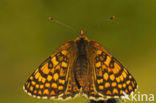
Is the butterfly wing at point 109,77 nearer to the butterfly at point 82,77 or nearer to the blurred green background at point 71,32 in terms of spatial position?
the butterfly at point 82,77

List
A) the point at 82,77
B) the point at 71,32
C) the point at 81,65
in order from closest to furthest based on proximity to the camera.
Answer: the point at 82,77, the point at 81,65, the point at 71,32

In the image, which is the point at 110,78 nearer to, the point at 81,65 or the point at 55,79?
the point at 81,65

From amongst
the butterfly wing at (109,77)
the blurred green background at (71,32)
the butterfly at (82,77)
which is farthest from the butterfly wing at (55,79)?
the blurred green background at (71,32)

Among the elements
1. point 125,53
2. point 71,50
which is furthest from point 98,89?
point 125,53

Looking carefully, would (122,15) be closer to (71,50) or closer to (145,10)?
(145,10)

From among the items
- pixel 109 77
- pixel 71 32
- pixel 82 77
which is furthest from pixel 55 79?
pixel 71 32

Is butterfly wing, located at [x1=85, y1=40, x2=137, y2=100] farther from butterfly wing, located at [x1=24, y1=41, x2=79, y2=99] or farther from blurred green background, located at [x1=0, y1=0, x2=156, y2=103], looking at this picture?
blurred green background, located at [x1=0, y1=0, x2=156, y2=103]

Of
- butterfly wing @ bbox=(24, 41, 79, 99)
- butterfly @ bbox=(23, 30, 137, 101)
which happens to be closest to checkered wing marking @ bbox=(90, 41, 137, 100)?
butterfly @ bbox=(23, 30, 137, 101)
